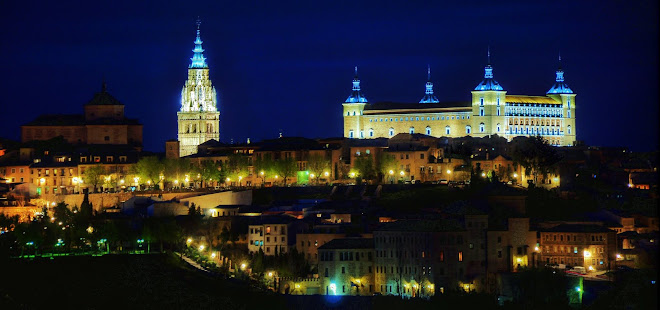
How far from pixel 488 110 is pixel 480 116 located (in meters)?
0.67

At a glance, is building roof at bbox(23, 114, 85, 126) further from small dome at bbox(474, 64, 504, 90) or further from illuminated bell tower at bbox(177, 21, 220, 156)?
small dome at bbox(474, 64, 504, 90)

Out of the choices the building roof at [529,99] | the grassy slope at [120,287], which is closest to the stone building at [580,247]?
the grassy slope at [120,287]

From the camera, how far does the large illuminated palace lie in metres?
107

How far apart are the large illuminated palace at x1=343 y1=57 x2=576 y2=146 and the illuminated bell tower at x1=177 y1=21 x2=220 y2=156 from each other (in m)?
10.5

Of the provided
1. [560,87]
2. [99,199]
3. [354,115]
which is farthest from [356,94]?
[99,199]

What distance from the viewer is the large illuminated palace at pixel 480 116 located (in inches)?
4208

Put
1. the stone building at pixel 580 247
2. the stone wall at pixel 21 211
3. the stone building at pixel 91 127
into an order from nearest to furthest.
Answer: the stone building at pixel 580 247 → the stone wall at pixel 21 211 → the stone building at pixel 91 127

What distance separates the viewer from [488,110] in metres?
107

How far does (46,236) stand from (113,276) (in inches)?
251

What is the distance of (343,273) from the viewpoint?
61438mm

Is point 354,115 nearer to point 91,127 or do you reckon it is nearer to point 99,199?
point 91,127

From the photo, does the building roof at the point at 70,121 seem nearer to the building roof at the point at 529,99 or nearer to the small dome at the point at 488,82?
the small dome at the point at 488,82

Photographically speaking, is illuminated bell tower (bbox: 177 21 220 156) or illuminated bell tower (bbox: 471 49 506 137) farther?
illuminated bell tower (bbox: 471 49 506 137)

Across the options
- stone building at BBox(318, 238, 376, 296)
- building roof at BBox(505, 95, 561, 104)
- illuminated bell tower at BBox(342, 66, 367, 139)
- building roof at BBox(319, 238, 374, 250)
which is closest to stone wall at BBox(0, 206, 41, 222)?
building roof at BBox(319, 238, 374, 250)
